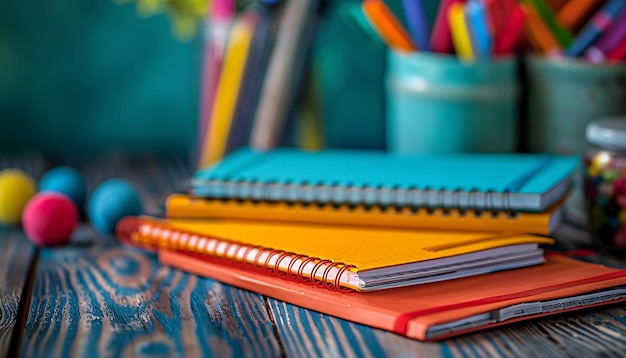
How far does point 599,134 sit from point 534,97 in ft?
0.50

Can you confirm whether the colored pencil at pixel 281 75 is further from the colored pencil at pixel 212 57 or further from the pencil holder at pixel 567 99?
the pencil holder at pixel 567 99

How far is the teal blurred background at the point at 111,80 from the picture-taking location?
1.13 meters

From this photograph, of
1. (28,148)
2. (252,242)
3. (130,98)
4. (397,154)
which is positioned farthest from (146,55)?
(252,242)

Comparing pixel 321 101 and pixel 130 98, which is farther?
pixel 130 98

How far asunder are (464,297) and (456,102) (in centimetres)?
31

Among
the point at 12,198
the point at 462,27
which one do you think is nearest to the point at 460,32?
the point at 462,27

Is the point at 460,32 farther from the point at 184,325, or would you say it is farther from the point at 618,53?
the point at 184,325

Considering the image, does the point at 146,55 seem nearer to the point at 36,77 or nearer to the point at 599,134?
the point at 36,77

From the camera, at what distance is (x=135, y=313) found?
2.02 ft

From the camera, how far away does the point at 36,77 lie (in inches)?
44.9

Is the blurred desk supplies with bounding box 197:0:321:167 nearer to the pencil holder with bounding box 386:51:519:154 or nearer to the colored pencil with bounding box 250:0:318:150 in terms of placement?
the colored pencil with bounding box 250:0:318:150

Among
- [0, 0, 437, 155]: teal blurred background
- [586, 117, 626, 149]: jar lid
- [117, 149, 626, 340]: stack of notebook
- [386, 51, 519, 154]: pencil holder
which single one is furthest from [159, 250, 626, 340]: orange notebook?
[0, 0, 437, 155]: teal blurred background

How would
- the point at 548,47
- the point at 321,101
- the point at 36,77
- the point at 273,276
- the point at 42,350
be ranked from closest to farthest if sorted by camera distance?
1. the point at 42,350
2. the point at 273,276
3. the point at 548,47
4. the point at 321,101
5. the point at 36,77

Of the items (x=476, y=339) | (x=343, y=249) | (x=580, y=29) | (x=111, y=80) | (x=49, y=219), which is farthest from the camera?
(x=111, y=80)
